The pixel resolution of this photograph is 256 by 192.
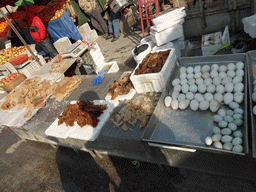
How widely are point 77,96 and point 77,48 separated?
2610mm

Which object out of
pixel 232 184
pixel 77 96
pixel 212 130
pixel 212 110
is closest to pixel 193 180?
pixel 232 184

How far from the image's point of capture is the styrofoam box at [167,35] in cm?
586

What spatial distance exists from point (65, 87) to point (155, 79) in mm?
3334

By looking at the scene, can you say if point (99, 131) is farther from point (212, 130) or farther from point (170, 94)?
point (212, 130)

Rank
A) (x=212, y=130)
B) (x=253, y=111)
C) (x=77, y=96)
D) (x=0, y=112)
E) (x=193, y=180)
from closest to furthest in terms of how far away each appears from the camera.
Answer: (x=253, y=111) < (x=212, y=130) < (x=193, y=180) < (x=77, y=96) < (x=0, y=112)

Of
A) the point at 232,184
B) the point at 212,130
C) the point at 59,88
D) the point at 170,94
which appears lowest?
the point at 232,184

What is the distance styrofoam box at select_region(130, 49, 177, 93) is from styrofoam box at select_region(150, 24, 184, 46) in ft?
7.63

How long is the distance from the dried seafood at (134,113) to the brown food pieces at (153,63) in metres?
0.65

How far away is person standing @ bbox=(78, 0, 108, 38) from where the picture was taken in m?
11.9

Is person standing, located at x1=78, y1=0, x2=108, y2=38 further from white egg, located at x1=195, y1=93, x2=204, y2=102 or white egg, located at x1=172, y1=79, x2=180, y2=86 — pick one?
white egg, located at x1=195, y1=93, x2=204, y2=102

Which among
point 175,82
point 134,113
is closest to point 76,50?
point 134,113

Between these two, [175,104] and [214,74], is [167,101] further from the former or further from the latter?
[214,74]

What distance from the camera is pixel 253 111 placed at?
7.81ft

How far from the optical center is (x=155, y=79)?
3.46 metres
